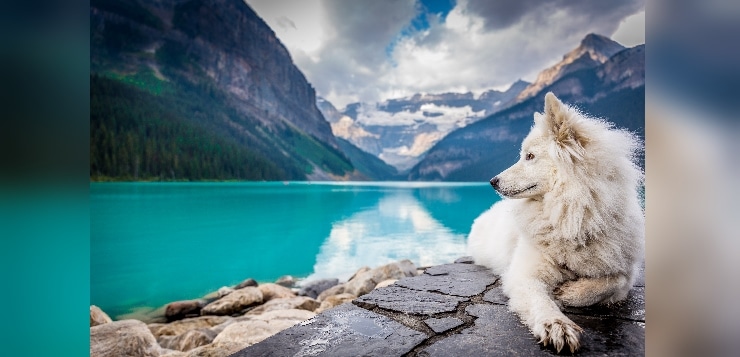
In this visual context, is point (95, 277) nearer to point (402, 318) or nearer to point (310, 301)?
point (310, 301)

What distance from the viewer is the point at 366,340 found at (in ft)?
4.55

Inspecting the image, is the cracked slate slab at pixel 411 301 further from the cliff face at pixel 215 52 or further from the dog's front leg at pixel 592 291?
the cliff face at pixel 215 52

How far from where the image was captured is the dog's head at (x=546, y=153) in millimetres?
1717

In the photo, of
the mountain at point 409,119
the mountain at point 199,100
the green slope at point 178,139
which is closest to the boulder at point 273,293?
the mountain at point 409,119

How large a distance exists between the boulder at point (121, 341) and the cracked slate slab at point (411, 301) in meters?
2.25

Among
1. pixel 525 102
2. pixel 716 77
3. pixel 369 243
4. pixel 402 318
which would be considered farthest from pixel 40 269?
pixel 525 102

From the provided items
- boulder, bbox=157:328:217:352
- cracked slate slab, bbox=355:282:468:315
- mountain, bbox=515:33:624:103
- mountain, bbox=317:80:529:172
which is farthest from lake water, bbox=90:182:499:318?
mountain, bbox=515:33:624:103

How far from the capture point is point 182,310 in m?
5.60

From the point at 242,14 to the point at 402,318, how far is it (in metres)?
118

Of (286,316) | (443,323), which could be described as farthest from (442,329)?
(286,316)

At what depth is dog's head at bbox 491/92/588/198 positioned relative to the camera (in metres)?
1.72

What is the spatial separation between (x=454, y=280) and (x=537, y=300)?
0.92 meters

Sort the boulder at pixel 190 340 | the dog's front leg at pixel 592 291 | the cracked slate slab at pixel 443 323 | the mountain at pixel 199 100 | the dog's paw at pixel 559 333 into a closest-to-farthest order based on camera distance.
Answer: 1. the dog's paw at pixel 559 333
2. the cracked slate slab at pixel 443 323
3. the dog's front leg at pixel 592 291
4. the boulder at pixel 190 340
5. the mountain at pixel 199 100

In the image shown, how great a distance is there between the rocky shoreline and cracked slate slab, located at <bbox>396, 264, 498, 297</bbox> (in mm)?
682
